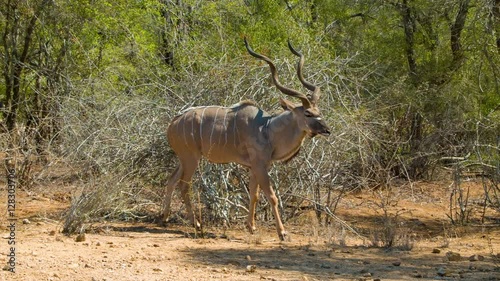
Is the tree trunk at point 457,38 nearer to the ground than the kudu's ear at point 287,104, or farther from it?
farther from it

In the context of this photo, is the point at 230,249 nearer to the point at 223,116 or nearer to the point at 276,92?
the point at 223,116

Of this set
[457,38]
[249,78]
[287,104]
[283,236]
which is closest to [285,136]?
Answer: [287,104]

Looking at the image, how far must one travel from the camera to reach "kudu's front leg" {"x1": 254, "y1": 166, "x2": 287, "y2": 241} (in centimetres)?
995

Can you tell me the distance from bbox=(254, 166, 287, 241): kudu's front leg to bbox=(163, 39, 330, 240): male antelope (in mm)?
11

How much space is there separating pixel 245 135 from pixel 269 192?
806mm

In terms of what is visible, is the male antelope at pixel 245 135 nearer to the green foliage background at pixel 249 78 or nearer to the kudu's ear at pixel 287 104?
the kudu's ear at pixel 287 104

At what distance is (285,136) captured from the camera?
34.1 feet

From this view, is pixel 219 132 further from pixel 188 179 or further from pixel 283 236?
pixel 283 236

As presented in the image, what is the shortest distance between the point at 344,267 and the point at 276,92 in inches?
147

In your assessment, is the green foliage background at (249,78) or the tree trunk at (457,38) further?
the tree trunk at (457,38)

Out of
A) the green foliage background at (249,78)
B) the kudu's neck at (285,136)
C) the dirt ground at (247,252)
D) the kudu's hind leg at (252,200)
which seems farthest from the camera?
the green foliage background at (249,78)

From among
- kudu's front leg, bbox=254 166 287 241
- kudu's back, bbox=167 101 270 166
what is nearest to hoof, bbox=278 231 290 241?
kudu's front leg, bbox=254 166 287 241

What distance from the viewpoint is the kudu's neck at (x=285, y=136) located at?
34.1 ft

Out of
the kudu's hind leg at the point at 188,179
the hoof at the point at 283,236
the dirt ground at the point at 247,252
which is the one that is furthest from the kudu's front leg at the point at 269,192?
the kudu's hind leg at the point at 188,179
